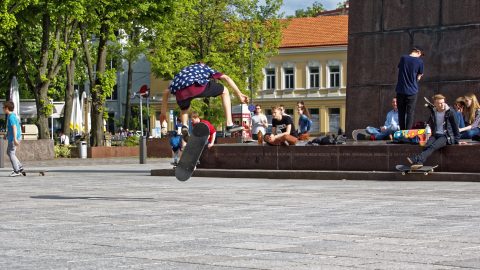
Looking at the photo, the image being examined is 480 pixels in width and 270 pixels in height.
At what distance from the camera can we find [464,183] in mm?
17812

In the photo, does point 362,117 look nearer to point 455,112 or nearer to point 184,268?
point 455,112

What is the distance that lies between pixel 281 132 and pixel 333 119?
6278 cm

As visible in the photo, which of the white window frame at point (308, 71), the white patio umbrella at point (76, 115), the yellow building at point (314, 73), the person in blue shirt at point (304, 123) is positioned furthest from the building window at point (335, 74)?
the person in blue shirt at point (304, 123)

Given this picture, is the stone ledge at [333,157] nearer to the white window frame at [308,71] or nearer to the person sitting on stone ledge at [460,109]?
the person sitting on stone ledge at [460,109]

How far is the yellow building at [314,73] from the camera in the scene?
280ft

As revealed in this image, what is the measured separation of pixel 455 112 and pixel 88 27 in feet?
89.9

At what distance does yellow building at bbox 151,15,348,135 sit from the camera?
280ft

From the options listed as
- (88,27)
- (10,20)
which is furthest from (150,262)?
(88,27)

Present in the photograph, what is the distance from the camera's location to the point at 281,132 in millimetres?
22500

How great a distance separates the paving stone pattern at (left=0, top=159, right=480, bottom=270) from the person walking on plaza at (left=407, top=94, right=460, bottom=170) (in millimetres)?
2045

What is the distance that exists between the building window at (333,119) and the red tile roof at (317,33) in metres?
5.27

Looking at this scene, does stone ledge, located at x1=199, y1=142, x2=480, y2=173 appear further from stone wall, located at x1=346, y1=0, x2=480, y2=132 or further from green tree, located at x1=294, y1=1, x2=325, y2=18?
green tree, located at x1=294, y1=1, x2=325, y2=18

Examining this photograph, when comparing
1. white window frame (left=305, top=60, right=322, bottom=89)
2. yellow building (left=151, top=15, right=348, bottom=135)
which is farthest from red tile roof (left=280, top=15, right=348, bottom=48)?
white window frame (left=305, top=60, right=322, bottom=89)

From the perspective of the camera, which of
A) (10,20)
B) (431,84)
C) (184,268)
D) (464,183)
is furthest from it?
(10,20)
